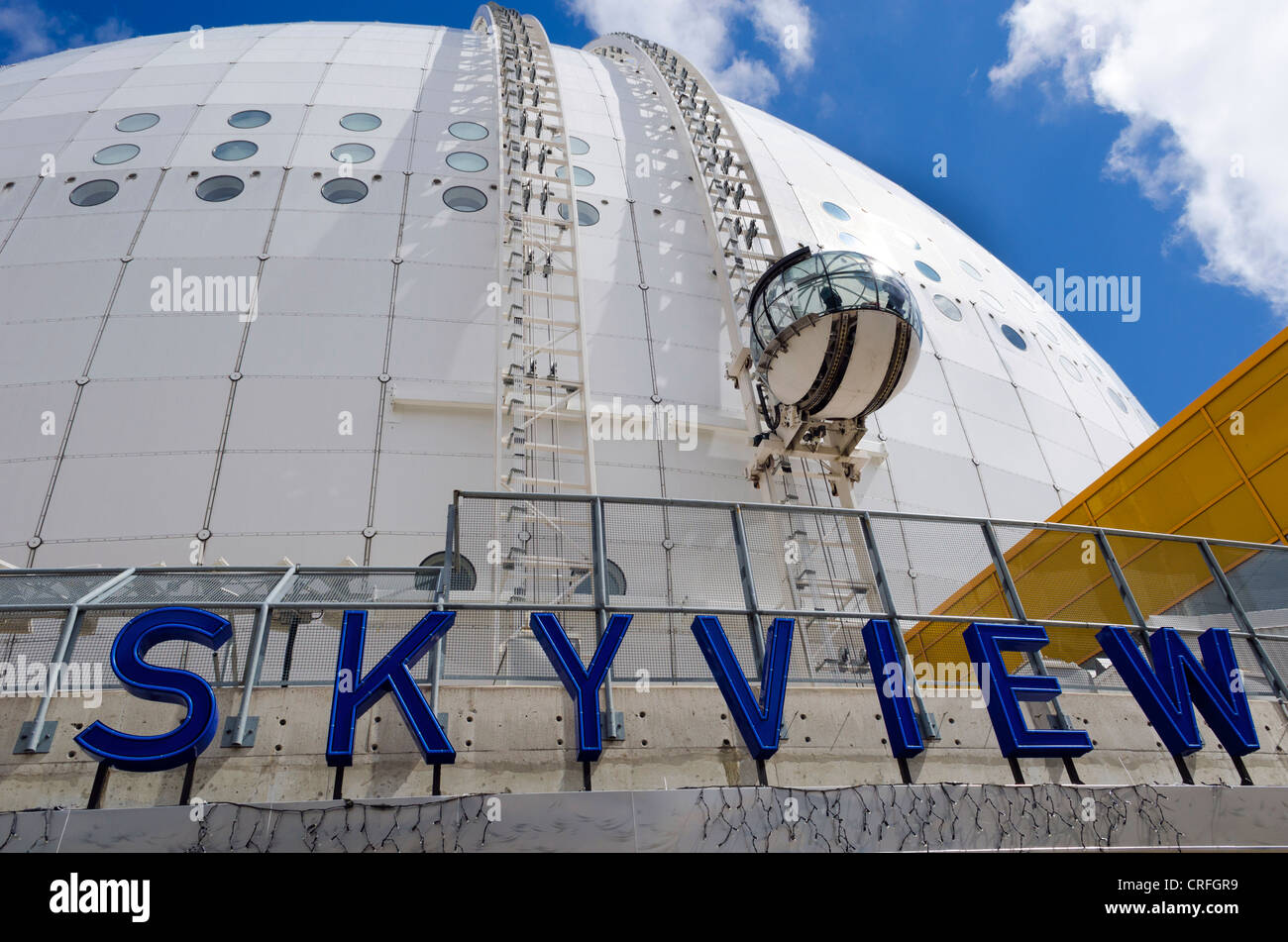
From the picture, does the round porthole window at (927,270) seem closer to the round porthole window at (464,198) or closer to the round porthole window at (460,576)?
the round porthole window at (464,198)

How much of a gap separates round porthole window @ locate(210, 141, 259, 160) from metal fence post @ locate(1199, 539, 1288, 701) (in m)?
19.0

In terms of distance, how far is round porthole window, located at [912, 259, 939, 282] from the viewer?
22.4 metres

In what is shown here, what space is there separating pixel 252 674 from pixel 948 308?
18.1m

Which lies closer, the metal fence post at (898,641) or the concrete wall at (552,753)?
the concrete wall at (552,753)

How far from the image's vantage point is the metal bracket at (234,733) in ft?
24.6

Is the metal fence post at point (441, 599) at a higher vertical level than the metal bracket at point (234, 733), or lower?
higher

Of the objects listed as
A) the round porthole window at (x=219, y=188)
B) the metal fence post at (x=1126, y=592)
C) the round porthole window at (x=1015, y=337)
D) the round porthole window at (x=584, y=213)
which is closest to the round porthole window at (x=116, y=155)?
the round porthole window at (x=219, y=188)

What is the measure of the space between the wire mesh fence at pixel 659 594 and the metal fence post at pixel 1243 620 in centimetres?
3

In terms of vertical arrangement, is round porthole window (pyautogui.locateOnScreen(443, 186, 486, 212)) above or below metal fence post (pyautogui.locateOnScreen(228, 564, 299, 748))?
above

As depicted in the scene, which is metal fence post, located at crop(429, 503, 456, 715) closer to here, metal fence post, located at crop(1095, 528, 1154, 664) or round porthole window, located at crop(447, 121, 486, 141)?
metal fence post, located at crop(1095, 528, 1154, 664)

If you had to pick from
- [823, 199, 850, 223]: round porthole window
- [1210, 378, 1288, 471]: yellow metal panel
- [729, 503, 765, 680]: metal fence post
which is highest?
[823, 199, 850, 223]: round porthole window
